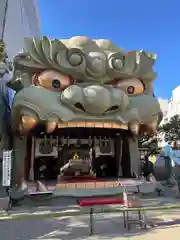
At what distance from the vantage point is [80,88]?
9.23 metres

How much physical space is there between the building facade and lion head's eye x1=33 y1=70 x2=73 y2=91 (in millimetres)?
18443

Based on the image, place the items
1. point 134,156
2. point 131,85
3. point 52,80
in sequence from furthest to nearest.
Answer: point 134,156 → point 131,85 → point 52,80

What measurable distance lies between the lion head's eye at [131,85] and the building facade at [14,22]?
1931cm

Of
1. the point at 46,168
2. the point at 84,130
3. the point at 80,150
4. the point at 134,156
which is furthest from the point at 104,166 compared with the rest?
the point at 46,168

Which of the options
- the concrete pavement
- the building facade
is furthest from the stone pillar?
the building facade

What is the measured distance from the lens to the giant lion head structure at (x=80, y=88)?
9039 millimetres

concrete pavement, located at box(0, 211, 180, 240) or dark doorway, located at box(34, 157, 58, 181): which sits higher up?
dark doorway, located at box(34, 157, 58, 181)

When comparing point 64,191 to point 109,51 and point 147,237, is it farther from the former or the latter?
point 109,51

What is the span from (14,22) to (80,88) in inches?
1209

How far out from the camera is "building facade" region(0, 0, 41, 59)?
93.4 feet

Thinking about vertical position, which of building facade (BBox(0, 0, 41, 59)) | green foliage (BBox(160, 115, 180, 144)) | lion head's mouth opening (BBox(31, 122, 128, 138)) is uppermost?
building facade (BBox(0, 0, 41, 59))

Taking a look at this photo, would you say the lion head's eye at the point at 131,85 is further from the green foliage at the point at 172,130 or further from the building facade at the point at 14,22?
the building facade at the point at 14,22

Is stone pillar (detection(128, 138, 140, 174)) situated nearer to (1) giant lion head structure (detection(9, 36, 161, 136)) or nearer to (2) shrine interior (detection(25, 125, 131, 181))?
(2) shrine interior (detection(25, 125, 131, 181))

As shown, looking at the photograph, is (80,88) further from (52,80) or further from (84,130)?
(84,130)
